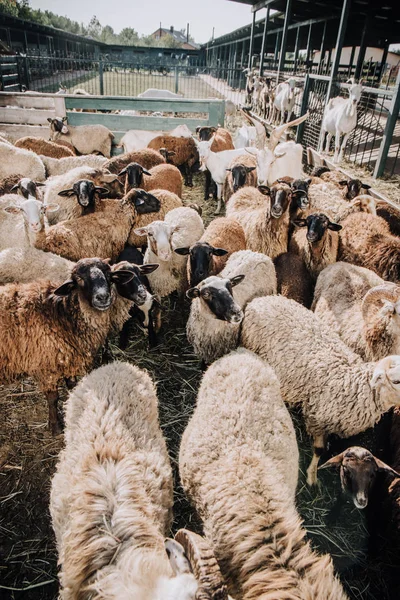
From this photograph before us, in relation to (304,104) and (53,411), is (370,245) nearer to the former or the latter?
(53,411)

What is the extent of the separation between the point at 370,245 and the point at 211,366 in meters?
2.73

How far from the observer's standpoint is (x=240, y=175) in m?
7.14

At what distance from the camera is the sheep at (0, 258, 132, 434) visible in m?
3.24

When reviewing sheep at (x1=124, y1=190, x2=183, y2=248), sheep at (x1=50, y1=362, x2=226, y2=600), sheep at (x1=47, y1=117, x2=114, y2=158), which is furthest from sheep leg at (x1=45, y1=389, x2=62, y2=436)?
sheep at (x1=47, y1=117, x2=114, y2=158)

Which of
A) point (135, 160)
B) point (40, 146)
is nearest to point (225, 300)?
point (135, 160)

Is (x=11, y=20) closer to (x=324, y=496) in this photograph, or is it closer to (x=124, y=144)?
(x=124, y=144)

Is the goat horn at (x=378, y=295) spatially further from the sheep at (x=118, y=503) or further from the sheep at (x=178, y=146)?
the sheep at (x=178, y=146)

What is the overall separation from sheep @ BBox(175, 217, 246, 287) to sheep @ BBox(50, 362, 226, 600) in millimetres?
1704

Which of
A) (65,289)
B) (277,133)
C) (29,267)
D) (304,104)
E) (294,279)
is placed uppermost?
(304,104)

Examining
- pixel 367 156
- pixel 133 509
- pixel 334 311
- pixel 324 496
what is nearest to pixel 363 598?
pixel 324 496

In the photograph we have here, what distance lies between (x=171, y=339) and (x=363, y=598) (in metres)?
2.98

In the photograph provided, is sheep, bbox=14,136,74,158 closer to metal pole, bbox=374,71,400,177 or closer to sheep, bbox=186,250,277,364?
sheep, bbox=186,250,277,364

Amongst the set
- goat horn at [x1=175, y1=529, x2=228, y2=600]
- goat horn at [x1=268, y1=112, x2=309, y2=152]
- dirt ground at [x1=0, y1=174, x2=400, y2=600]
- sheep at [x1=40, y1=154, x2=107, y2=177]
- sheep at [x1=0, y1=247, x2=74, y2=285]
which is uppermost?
goat horn at [x1=268, y1=112, x2=309, y2=152]

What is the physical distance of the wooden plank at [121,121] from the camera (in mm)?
9883
